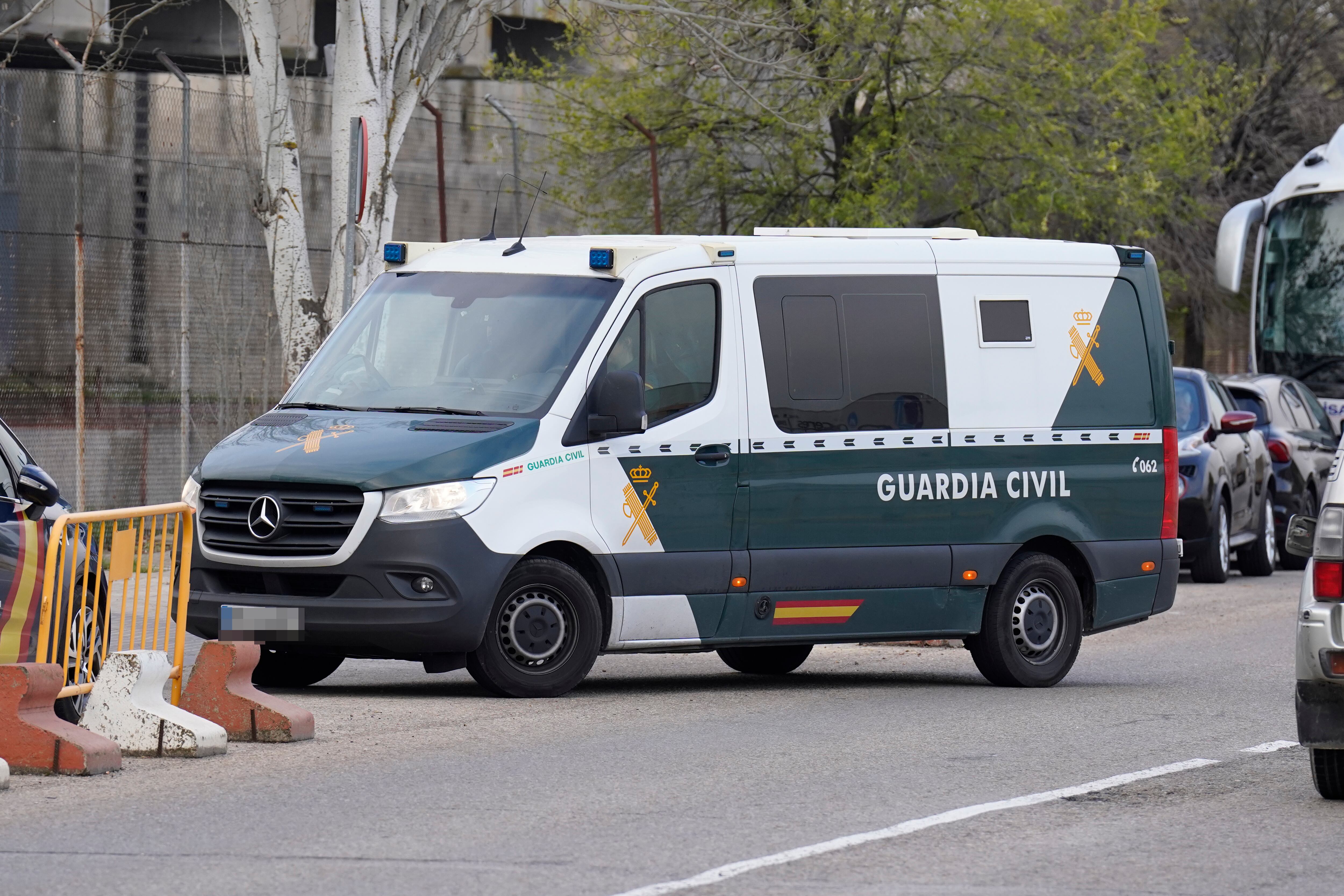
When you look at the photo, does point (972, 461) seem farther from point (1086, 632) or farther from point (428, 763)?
point (428, 763)

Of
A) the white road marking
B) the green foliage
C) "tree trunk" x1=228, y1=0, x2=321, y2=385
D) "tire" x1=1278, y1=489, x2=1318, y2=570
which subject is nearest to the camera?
the white road marking

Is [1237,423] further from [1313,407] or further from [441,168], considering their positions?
[441,168]

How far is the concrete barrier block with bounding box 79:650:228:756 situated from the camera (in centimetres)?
841

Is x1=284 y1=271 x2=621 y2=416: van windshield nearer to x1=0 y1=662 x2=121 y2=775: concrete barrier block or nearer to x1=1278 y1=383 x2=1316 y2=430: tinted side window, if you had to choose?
x1=0 y1=662 x2=121 y2=775: concrete barrier block

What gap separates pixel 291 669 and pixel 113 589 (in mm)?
2444

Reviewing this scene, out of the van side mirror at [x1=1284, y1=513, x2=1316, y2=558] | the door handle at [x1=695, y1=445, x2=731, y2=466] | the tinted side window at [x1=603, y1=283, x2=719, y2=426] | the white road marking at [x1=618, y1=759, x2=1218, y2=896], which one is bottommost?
the white road marking at [x1=618, y1=759, x2=1218, y2=896]

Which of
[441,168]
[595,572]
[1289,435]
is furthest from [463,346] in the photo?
[1289,435]

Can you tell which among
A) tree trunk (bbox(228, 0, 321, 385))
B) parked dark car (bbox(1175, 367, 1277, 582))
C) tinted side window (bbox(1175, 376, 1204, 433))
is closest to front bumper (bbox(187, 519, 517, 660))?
tree trunk (bbox(228, 0, 321, 385))

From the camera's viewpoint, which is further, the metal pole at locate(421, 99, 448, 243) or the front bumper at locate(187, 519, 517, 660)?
the metal pole at locate(421, 99, 448, 243)

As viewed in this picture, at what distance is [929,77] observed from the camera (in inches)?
1049

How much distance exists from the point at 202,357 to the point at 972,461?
11.3 metres

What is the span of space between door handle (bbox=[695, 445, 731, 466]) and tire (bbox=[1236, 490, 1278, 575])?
36.5 ft

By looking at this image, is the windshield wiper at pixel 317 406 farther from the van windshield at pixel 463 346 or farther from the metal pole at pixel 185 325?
the metal pole at pixel 185 325

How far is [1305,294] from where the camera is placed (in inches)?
908
